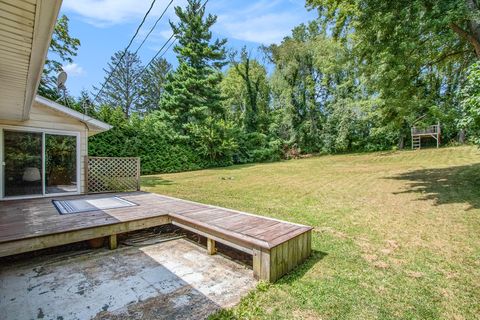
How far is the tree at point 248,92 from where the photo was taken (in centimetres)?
2108

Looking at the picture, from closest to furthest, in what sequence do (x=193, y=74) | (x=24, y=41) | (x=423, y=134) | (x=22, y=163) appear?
(x=24, y=41)
(x=22, y=163)
(x=423, y=134)
(x=193, y=74)

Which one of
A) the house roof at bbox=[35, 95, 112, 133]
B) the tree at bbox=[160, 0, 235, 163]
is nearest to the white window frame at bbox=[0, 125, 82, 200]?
the house roof at bbox=[35, 95, 112, 133]

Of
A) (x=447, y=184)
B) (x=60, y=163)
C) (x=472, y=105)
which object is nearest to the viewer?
(x=472, y=105)

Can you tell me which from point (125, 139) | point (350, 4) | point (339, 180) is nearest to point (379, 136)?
point (339, 180)

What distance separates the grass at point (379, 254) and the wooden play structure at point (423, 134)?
1044 cm

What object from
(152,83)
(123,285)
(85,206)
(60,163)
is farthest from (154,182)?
(152,83)

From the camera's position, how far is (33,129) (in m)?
6.07

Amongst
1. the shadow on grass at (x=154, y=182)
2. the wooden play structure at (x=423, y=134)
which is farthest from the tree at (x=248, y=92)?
the wooden play structure at (x=423, y=134)

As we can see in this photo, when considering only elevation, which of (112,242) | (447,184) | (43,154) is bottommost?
(112,242)

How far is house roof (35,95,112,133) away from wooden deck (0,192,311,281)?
8.54ft

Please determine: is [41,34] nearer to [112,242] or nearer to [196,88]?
[112,242]

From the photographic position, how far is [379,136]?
59.5 feet

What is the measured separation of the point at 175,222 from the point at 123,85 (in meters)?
29.2

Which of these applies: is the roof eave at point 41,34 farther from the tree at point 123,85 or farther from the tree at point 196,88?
the tree at point 123,85
